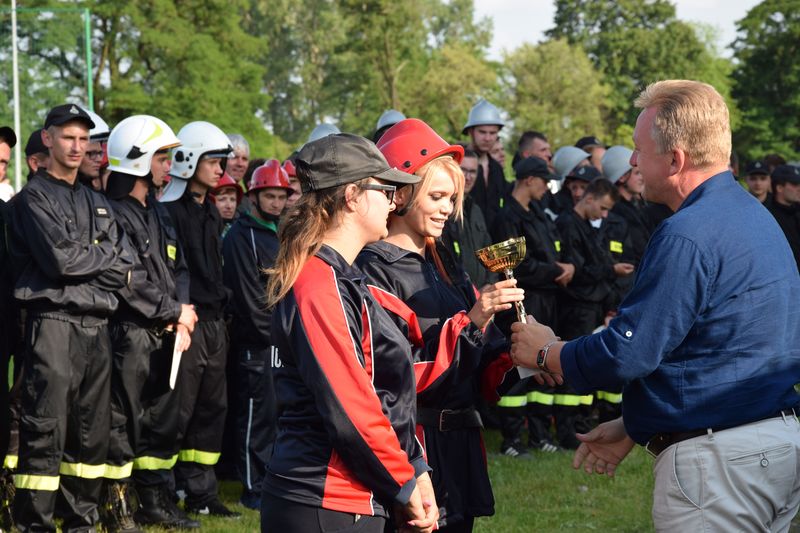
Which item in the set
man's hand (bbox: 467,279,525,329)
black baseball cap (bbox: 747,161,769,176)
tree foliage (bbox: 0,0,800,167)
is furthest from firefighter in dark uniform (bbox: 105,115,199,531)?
tree foliage (bbox: 0,0,800,167)

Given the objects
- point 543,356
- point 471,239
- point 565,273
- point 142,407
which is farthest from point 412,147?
point 565,273

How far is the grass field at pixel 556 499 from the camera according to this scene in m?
7.39

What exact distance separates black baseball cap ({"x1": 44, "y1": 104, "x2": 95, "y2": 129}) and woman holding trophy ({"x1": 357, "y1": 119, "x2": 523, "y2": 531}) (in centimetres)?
322

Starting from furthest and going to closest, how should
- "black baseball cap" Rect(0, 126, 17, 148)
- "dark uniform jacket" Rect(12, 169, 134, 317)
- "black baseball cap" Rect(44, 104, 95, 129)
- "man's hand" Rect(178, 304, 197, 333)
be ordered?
"man's hand" Rect(178, 304, 197, 333) → "black baseball cap" Rect(0, 126, 17, 148) → "black baseball cap" Rect(44, 104, 95, 129) → "dark uniform jacket" Rect(12, 169, 134, 317)

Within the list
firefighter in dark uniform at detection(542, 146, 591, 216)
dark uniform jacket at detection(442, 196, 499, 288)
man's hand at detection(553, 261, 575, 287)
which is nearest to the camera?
dark uniform jacket at detection(442, 196, 499, 288)

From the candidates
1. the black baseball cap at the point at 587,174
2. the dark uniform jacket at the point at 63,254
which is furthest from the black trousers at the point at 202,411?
the black baseball cap at the point at 587,174

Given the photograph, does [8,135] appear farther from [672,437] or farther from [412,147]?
[672,437]

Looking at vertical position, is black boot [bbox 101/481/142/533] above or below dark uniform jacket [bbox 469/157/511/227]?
below

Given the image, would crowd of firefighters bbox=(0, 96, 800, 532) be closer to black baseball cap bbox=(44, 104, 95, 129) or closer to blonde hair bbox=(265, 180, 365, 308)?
black baseball cap bbox=(44, 104, 95, 129)

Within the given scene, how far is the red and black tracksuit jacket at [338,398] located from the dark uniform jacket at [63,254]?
10.8 ft

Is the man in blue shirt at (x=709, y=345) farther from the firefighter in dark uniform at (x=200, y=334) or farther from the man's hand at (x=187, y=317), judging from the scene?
the firefighter in dark uniform at (x=200, y=334)

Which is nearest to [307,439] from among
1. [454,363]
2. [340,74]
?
[454,363]

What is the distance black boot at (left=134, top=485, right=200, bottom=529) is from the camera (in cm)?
731

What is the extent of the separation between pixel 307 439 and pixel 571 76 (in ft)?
189
